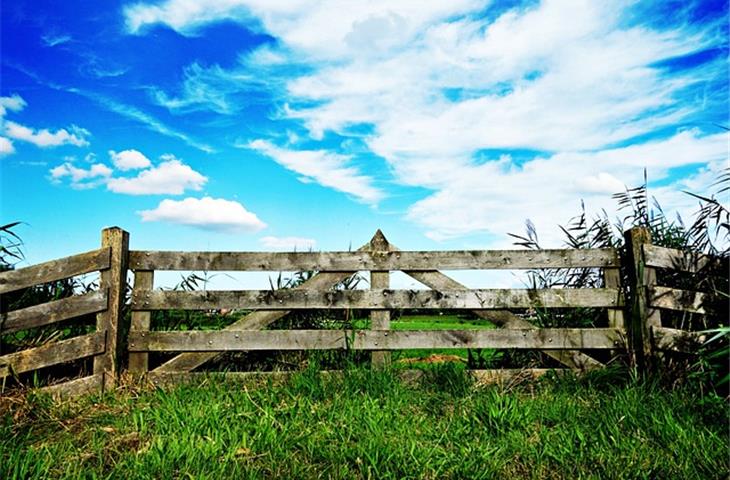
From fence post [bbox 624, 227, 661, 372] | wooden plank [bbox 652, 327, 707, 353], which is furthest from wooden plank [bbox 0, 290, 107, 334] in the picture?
wooden plank [bbox 652, 327, 707, 353]

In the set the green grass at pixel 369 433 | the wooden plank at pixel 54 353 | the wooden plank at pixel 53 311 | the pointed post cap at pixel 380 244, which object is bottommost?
the green grass at pixel 369 433

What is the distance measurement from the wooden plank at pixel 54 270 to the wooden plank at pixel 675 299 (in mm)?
5976

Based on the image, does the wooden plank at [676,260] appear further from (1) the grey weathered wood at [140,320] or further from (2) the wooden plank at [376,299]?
(1) the grey weathered wood at [140,320]

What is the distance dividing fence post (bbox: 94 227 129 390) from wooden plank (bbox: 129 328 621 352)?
0.22 meters

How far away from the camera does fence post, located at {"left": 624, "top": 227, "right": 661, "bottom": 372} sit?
610 cm

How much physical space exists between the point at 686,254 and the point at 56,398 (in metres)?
6.80

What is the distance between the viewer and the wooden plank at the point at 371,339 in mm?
6125

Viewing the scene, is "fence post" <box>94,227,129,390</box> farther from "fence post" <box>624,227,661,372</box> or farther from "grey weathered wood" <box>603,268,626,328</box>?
"fence post" <box>624,227,661,372</box>

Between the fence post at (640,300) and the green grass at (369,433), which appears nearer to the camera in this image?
the green grass at (369,433)

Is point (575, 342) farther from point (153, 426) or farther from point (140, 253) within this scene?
point (140, 253)

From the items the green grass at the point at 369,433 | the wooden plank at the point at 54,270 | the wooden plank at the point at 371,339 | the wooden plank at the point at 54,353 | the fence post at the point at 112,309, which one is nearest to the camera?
the green grass at the point at 369,433

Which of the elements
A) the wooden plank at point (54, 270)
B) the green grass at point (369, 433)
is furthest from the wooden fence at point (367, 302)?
the green grass at point (369, 433)

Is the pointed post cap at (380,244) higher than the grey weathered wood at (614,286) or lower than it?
higher

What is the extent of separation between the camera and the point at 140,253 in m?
6.35
